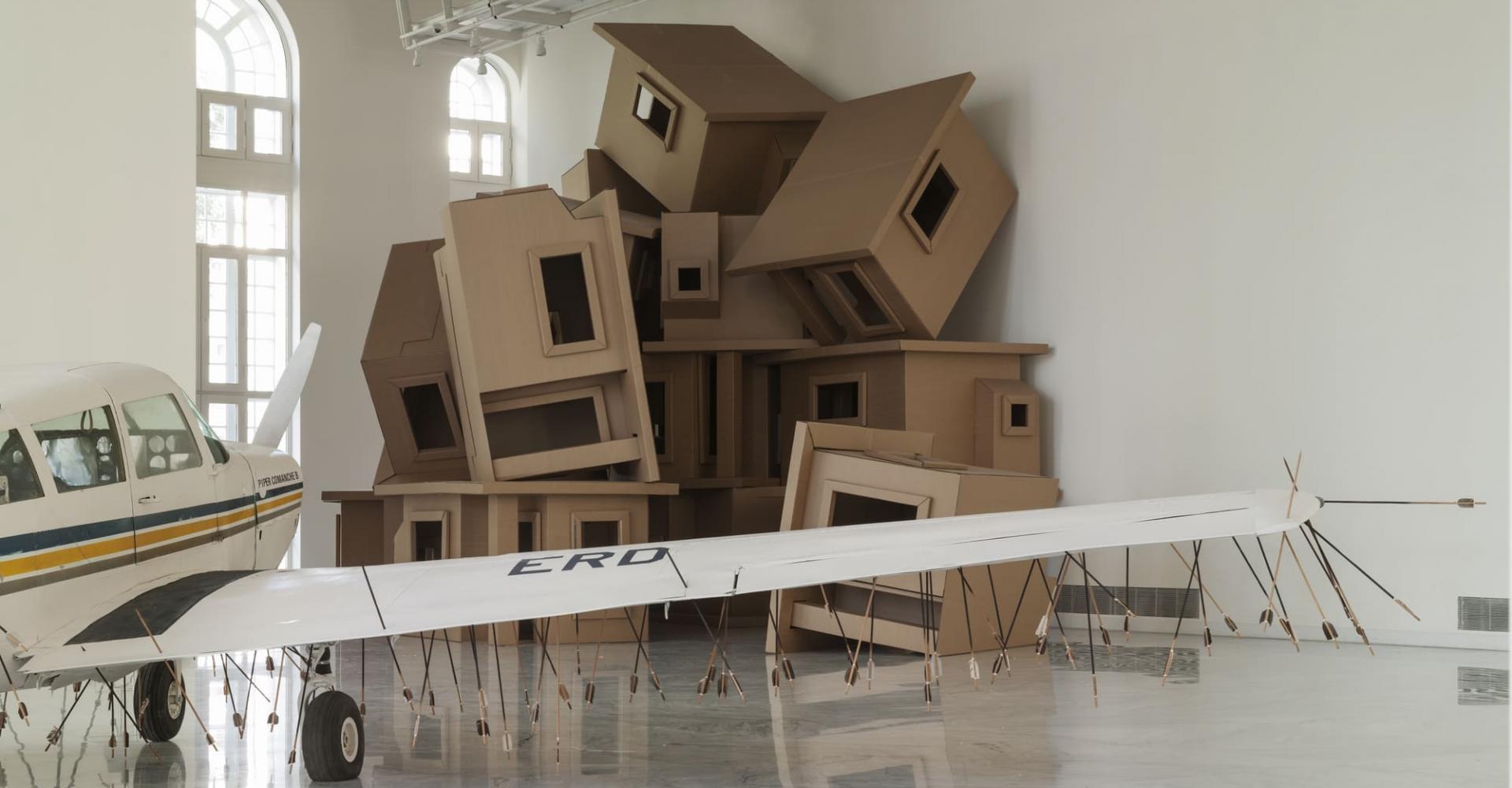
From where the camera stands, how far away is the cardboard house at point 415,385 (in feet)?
27.7

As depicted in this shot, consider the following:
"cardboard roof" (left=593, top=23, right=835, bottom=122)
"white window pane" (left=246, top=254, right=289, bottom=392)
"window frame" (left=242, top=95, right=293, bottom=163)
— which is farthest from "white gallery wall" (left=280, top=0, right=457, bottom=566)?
"cardboard roof" (left=593, top=23, right=835, bottom=122)

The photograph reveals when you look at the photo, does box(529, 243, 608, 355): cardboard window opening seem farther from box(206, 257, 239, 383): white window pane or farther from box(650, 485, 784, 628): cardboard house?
box(206, 257, 239, 383): white window pane

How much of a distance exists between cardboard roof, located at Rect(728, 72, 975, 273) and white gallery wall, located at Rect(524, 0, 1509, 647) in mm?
651

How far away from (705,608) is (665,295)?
7.13 ft

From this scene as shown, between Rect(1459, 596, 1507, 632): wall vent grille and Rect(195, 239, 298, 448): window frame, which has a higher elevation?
Rect(195, 239, 298, 448): window frame

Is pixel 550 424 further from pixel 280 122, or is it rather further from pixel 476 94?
pixel 476 94

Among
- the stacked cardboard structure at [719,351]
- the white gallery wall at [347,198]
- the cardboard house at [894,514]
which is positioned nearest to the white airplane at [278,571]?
the cardboard house at [894,514]

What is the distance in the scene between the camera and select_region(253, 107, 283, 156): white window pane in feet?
40.6

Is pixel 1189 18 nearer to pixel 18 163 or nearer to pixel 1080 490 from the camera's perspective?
pixel 1080 490

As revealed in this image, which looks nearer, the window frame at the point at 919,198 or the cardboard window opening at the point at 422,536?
the cardboard window opening at the point at 422,536

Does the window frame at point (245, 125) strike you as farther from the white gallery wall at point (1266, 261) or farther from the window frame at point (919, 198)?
the window frame at point (919, 198)

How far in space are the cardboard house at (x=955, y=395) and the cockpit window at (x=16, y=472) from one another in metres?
5.19

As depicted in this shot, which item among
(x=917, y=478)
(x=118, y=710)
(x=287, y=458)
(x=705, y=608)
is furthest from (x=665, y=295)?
(x=118, y=710)

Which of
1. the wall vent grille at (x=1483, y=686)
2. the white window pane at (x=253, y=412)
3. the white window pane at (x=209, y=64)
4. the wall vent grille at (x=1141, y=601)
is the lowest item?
the wall vent grille at (x=1141, y=601)
